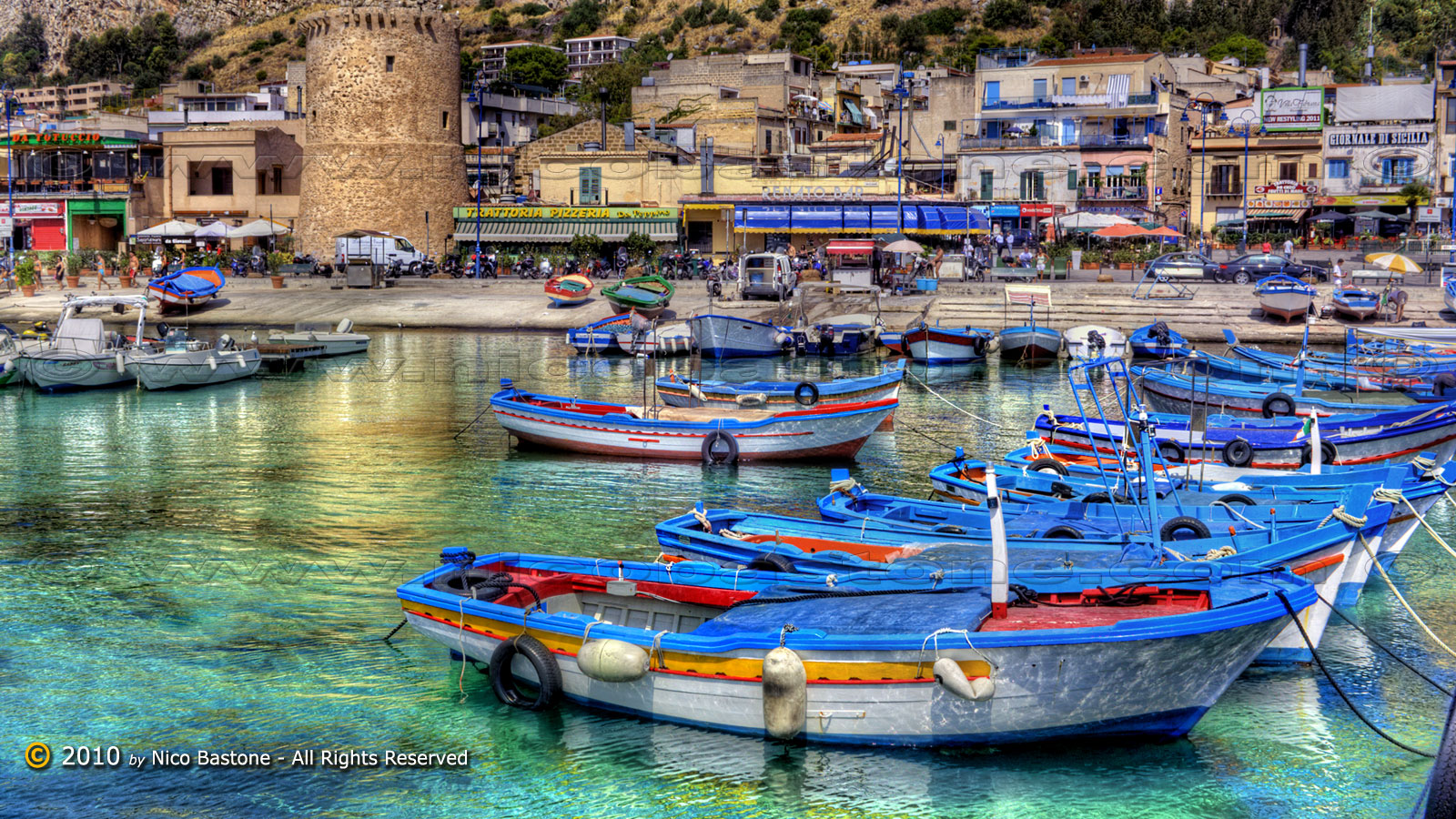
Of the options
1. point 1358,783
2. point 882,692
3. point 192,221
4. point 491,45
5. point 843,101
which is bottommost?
point 1358,783

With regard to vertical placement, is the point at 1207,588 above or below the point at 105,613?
above

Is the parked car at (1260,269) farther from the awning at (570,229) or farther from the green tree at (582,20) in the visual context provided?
the green tree at (582,20)

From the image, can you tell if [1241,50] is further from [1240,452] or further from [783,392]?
[1240,452]

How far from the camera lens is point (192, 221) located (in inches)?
2591

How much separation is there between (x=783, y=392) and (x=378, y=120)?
4188 centimetres

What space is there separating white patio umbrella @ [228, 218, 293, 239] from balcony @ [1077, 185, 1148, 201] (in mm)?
34514

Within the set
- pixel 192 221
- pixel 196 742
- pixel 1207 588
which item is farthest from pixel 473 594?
pixel 192 221

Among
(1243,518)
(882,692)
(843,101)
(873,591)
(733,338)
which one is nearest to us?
(882,692)

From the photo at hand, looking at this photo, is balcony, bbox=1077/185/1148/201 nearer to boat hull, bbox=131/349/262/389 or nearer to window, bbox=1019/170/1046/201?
window, bbox=1019/170/1046/201

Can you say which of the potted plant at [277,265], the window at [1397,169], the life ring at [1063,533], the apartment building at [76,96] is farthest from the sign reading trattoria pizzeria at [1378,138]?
the apartment building at [76,96]

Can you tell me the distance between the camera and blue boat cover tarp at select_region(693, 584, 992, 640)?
35.8 ft

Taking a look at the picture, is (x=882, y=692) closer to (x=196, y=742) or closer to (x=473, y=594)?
(x=473, y=594)

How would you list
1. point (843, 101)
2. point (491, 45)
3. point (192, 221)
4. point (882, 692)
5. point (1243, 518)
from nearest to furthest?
point (882, 692)
point (1243, 518)
point (192, 221)
point (843, 101)
point (491, 45)

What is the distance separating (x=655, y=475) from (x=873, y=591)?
10.5 m
